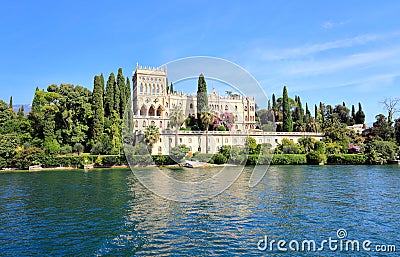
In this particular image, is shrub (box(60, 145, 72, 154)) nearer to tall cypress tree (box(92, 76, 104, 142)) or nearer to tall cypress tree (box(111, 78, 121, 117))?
tall cypress tree (box(92, 76, 104, 142))

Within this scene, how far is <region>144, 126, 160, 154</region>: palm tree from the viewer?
3703 centimetres

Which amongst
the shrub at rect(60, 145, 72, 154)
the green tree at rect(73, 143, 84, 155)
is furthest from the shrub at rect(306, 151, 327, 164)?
the shrub at rect(60, 145, 72, 154)

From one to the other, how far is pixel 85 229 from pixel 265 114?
6.95 metres

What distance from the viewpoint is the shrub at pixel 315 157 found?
3859 centimetres

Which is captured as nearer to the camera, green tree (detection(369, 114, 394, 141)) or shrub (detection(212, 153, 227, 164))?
shrub (detection(212, 153, 227, 164))

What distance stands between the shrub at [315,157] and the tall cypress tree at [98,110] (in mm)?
25112

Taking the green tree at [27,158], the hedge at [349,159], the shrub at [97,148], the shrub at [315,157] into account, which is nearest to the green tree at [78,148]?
the shrub at [97,148]

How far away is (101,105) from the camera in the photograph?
131 ft

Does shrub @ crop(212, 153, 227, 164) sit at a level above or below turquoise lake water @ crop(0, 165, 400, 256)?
above

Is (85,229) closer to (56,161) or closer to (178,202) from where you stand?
(178,202)

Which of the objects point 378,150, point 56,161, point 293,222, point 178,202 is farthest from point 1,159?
point 378,150

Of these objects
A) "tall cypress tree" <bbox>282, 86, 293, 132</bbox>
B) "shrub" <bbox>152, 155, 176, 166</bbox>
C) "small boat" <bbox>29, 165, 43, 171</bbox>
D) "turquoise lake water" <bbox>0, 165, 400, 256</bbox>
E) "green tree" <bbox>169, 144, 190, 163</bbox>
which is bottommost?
"turquoise lake water" <bbox>0, 165, 400, 256</bbox>

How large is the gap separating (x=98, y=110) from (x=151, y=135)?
767 centimetres

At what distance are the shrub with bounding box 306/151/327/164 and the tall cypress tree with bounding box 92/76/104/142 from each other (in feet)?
82.4
